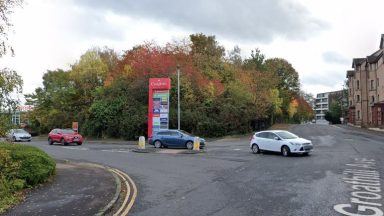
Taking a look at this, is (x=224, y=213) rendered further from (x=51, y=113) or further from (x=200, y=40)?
(x=200, y=40)

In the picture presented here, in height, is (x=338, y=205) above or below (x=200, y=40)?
below

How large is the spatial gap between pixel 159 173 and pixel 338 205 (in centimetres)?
949

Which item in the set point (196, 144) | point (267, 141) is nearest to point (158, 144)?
point (196, 144)

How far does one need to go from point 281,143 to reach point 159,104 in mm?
17368

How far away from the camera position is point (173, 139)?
3556cm

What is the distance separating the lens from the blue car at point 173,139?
114 ft

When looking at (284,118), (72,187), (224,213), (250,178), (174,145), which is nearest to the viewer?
(224,213)

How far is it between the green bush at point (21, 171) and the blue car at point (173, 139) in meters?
18.6

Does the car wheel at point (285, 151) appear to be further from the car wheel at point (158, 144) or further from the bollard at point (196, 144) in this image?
the car wheel at point (158, 144)

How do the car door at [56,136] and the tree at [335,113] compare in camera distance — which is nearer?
the car door at [56,136]

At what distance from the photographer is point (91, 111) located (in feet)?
186

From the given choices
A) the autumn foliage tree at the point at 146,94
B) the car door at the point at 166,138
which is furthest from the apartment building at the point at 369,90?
the car door at the point at 166,138

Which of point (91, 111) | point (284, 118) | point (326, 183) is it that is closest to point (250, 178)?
point (326, 183)

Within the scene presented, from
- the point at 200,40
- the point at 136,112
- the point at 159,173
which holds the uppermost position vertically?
the point at 200,40
